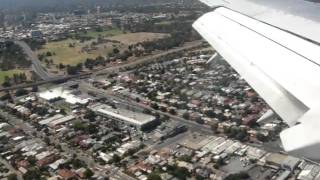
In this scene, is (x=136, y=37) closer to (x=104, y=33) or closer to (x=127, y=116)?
(x=104, y=33)

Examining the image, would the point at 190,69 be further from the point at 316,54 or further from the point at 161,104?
the point at 316,54

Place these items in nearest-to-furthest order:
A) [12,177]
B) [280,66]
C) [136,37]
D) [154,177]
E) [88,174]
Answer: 1. [280,66]
2. [154,177]
3. [88,174]
4. [12,177]
5. [136,37]

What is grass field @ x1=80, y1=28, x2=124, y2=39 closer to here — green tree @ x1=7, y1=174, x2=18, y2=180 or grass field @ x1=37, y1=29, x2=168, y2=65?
grass field @ x1=37, y1=29, x2=168, y2=65

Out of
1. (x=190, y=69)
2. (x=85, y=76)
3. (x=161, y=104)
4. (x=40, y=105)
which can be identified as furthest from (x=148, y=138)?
(x=85, y=76)

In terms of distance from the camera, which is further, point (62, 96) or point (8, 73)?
point (8, 73)

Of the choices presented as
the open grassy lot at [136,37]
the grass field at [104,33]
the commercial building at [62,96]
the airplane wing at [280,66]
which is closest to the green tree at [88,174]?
the commercial building at [62,96]

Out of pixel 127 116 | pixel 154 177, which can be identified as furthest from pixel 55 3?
pixel 154 177
